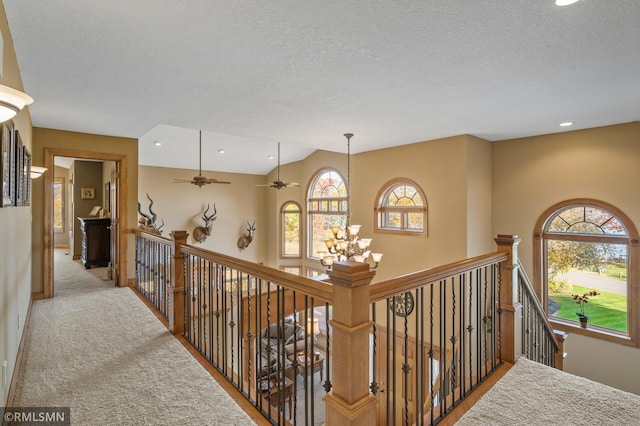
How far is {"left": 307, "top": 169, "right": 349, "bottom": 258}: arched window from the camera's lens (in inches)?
316

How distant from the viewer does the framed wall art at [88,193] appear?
25.5 feet

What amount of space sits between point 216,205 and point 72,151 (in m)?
4.85

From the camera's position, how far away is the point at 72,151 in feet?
14.9

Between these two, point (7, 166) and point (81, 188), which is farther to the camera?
point (81, 188)

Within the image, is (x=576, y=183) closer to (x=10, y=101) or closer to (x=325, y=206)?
(x=325, y=206)

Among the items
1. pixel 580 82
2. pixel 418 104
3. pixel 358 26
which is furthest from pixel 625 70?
pixel 358 26

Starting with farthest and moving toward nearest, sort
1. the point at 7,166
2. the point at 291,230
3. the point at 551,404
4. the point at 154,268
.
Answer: the point at 291,230 < the point at 154,268 < the point at 551,404 < the point at 7,166

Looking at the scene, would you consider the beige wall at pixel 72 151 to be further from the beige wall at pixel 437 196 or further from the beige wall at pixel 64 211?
the beige wall at pixel 64 211

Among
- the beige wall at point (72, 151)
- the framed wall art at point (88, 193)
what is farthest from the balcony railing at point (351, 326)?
the framed wall art at point (88, 193)

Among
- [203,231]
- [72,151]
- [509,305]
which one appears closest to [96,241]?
[72,151]

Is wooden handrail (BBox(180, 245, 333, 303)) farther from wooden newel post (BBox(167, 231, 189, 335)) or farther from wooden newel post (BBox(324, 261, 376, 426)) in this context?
wooden newel post (BBox(167, 231, 189, 335))

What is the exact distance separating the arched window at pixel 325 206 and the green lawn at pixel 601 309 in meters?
4.53

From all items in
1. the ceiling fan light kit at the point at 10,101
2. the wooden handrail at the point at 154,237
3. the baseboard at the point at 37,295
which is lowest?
the baseboard at the point at 37,295

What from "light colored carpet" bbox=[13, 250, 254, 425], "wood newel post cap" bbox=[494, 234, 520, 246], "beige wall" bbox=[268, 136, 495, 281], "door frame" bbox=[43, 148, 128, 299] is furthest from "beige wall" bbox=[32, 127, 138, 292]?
"wood newel post cap" bbox=[494, 234, 520, 246]
